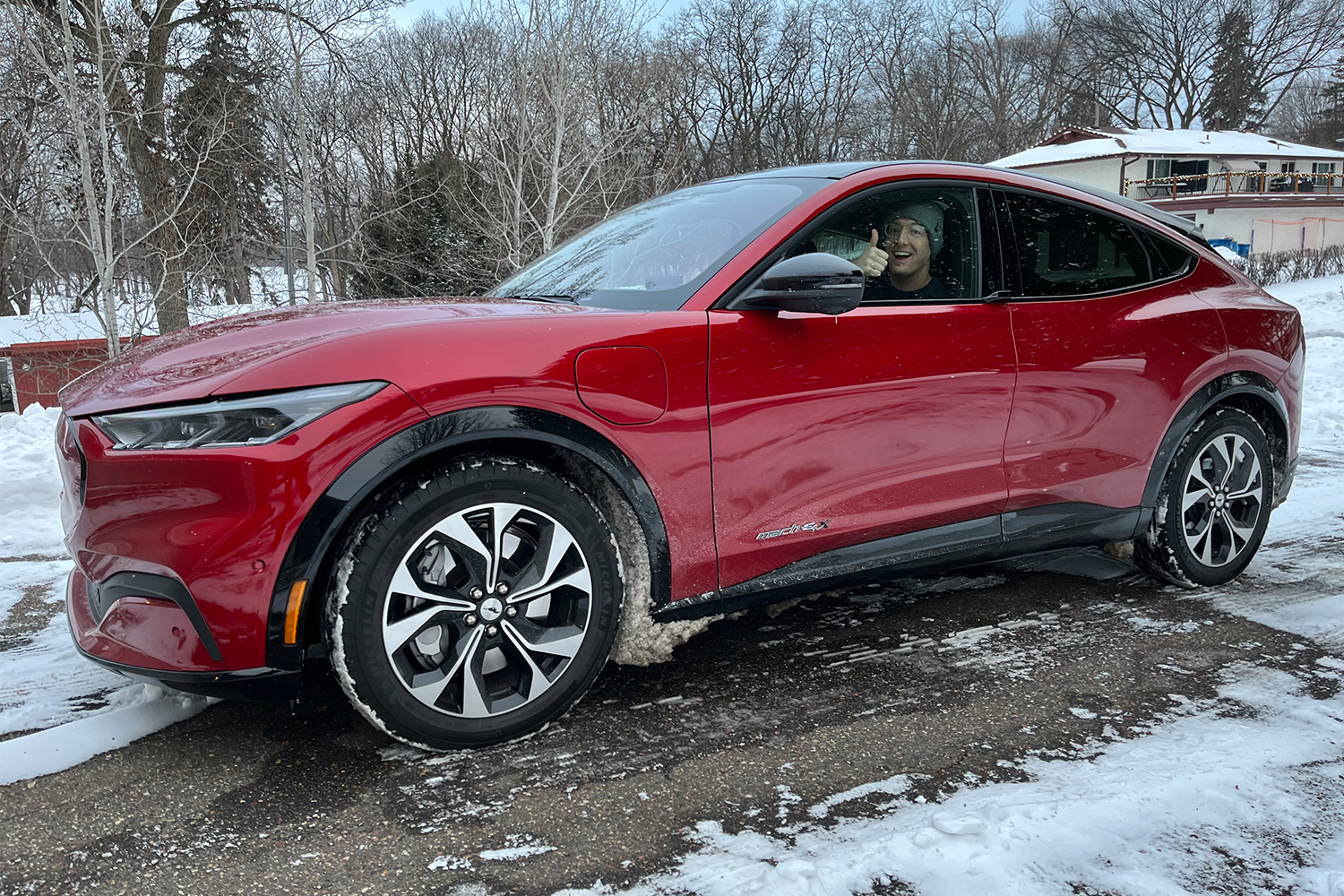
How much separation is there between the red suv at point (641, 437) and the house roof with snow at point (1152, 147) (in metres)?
42.6

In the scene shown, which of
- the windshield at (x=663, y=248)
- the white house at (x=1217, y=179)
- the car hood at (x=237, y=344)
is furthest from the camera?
the white house at (x=1217, y=179)

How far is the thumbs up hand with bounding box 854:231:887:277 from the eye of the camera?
10.1 ft

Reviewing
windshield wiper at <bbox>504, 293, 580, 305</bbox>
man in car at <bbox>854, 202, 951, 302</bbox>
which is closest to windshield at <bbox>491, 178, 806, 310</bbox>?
windshield wiper at <bbox>504, 293, 580, 305</bbox>

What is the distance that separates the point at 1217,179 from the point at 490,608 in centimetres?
5124

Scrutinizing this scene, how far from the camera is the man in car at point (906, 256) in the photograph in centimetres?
309

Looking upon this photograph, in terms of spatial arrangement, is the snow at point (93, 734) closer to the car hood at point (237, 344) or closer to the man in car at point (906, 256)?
the car hood at point (237, 344)

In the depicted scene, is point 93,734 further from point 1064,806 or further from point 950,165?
point 950,165

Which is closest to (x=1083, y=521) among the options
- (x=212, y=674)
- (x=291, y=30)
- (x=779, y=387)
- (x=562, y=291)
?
(x=779, y=387)

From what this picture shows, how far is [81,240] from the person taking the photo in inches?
477

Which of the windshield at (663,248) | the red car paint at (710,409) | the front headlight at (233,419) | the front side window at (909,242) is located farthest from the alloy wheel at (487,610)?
the front side window at (909,242)

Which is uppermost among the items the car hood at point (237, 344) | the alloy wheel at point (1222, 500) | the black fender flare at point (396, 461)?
the car hood at point (237, 344)

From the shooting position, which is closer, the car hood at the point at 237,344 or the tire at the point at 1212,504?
the car hood at the point at 237,344

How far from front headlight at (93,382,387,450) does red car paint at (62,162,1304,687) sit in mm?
29

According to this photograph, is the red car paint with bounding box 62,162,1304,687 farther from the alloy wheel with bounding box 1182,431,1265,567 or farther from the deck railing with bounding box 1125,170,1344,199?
the deck railing with bounding box 1125,170,1344,199
